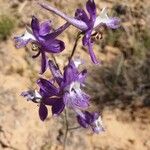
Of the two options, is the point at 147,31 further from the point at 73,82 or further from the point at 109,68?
the point at 73,82

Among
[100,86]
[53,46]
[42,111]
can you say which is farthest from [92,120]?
[100,86]

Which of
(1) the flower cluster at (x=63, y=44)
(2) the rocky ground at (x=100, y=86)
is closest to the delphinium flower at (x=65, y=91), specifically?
(1) the flower cluster at (x=63, y=44)

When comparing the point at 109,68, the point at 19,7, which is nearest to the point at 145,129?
the point at 109,68

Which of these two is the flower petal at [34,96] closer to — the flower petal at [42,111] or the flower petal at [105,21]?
the flower petal at [42,111]

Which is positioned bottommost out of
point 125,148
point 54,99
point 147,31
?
point 125,148

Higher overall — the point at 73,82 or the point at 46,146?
the point at 73,82

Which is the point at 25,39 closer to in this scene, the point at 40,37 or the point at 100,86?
the point at 40,37
